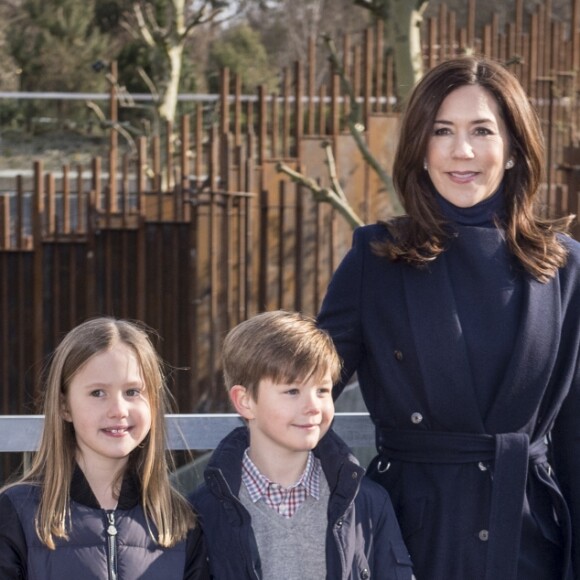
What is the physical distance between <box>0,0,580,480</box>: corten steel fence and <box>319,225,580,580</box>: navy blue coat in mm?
4186

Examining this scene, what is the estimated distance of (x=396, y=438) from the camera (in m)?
2.54

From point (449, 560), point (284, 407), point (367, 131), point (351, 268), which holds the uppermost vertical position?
point (367, 131)

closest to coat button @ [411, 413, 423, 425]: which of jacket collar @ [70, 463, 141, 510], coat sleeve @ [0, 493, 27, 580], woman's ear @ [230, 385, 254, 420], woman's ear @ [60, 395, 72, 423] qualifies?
woman's ear @ [230, 385, 254, 420]

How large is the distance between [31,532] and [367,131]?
16.9 ft

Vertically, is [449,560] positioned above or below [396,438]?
below

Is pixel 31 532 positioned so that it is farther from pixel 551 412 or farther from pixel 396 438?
pixel 551 412

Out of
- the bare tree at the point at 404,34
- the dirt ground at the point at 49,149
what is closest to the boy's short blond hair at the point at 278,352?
the bare tree at the point at 404,34

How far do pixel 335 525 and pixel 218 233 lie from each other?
4690mm

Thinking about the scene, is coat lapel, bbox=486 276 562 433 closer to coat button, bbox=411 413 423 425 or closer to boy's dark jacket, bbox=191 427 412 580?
coat button, bbox=411 413 423 425

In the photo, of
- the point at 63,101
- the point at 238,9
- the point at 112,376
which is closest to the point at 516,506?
the point at 112,376

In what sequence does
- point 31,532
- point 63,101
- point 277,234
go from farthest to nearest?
point 63,101
point 277,234
point 31,532

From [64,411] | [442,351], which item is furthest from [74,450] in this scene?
[442,351]

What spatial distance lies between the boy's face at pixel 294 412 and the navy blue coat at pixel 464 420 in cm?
15

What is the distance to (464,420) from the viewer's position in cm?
246
